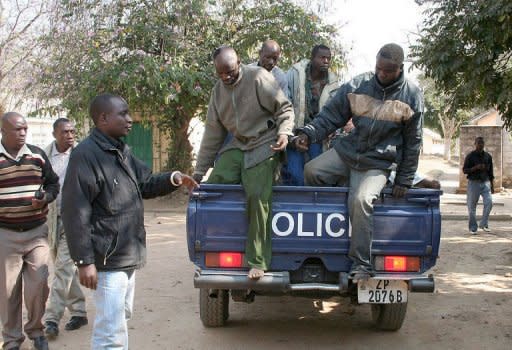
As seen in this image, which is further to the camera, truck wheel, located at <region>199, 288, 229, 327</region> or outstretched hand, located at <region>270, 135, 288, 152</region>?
truck wheel, located at <region>199, 288, 229, 327</region>

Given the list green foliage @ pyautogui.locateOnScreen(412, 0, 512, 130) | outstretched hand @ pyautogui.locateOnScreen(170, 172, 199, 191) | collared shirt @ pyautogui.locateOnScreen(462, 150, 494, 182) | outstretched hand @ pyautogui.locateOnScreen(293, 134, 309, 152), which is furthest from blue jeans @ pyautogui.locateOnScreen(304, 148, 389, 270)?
collared shirt @ pyautogui.locateOnScreen(462, 150, 494, 182)

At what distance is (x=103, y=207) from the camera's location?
124 inches

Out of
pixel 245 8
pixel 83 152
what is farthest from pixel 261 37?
pixel 83 152

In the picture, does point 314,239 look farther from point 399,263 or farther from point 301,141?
point 301,141

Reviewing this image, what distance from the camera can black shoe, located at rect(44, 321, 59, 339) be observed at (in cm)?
474

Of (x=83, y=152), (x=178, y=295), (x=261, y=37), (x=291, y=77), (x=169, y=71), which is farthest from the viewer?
(x=261, y=37)

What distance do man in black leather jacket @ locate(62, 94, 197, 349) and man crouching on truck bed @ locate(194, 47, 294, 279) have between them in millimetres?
1110

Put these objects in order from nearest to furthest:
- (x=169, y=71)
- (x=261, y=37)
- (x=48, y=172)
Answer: (x=48, y=172) → (x=169, y=71) → (x=261, y=37)

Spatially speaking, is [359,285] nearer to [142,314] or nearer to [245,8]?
[142,314]

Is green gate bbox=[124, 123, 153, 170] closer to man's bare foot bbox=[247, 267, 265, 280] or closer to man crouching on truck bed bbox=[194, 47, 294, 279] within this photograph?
man crouching on truck bed bbox=[194, 47, 294, 279]

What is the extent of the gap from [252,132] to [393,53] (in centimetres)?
119

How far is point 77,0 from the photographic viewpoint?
12539mm

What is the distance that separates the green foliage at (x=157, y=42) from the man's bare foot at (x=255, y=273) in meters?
7.94

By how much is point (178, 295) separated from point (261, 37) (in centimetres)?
759
